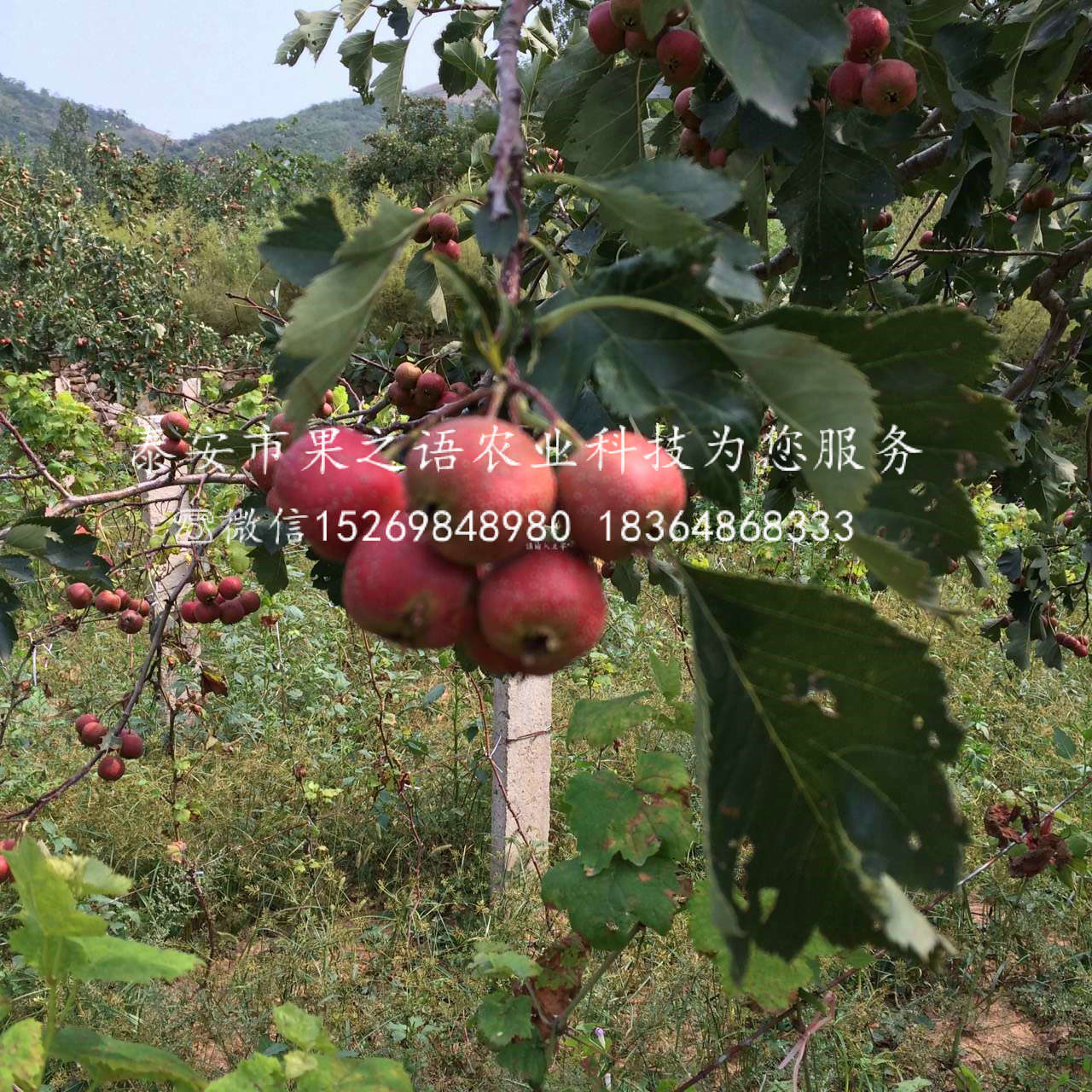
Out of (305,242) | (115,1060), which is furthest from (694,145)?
(115,1060)

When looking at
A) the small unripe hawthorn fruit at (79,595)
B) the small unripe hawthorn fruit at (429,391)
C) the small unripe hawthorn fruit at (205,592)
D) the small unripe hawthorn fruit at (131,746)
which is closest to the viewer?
the small unripe hawthorn fruit at (429,391)

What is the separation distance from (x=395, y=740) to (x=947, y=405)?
3100 mm

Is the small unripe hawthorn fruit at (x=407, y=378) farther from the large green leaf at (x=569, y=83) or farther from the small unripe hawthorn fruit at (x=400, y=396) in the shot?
the large green leaf at (x=569, y=83)

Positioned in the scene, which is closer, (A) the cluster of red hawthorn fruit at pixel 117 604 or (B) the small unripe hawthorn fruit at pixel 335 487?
(B) the small unripe hawthorn fruit at pixel 335 487

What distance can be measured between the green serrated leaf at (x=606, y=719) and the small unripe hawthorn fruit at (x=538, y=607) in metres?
0.98

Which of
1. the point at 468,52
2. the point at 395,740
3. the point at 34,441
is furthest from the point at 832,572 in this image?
the point at 34,441

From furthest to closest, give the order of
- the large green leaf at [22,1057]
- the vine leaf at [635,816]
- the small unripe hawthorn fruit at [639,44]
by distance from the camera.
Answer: the vine leaf at [635,816], the small unripe hawthorn fruit at [639,44], the large green leaf at [22,1057]

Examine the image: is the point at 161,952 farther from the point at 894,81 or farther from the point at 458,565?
the point at 894,81

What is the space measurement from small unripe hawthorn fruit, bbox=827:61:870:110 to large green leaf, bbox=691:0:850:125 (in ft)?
1.21

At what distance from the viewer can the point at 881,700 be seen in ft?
1.74

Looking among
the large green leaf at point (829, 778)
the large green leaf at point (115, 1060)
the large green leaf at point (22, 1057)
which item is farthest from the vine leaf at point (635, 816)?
the large green leaf at point (829, 778)

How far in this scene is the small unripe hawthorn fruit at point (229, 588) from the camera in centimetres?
214

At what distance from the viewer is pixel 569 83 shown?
4.08 feet

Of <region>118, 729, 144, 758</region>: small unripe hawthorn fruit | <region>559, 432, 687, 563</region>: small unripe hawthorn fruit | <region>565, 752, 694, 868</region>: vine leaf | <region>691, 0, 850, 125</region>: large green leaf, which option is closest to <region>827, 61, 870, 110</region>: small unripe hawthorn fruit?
<region>691, 0, 850, 125</region>: large green leaf
